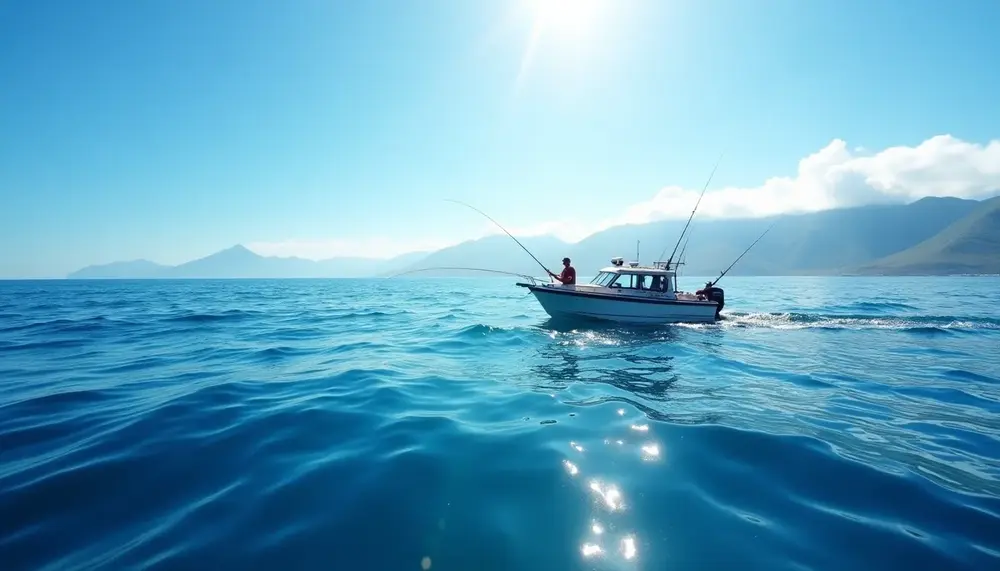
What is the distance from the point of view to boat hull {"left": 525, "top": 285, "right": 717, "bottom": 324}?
60.3 ft

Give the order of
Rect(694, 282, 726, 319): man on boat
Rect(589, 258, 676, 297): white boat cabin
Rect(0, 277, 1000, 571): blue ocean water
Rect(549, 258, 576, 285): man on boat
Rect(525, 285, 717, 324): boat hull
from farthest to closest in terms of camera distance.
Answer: Rect(694, 282, 726, 319): man on boat < Rect(589, 258, 676, 297): white boat cabin < Rect(549, 258, 576, 285): man on boat < Rect(525, 285, 717, 324): boat hull < Rect(0, 277, 1000, 571): blue ocean water

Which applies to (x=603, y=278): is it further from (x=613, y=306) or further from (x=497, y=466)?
(x=497, y=466)

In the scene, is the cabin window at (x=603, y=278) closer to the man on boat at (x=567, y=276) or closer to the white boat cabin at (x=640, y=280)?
the white boat cabin at (x=640, y=280)

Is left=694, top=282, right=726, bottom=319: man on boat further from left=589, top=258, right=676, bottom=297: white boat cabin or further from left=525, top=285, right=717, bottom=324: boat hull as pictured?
left=589, top=258, right=676, bottom=297: white boat cabin

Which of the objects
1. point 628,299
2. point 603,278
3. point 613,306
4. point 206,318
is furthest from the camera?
point 206,318

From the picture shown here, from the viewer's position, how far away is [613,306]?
18625 millimetres

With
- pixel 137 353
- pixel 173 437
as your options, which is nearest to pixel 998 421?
pixel 173 437

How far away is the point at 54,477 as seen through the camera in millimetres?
4633

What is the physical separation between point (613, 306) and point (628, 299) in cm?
78

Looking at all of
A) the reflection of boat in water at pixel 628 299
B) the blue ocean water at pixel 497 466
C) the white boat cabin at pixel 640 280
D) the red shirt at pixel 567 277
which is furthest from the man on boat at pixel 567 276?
the blue ocean water at pixel 497 466

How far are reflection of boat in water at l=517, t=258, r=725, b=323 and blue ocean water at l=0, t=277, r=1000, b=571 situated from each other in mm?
7769

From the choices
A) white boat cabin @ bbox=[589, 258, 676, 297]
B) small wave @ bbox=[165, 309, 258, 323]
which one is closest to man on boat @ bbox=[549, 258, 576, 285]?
white boat cabin @ bbox=[589, 258, 676, 297]

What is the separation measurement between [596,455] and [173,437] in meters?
6.31

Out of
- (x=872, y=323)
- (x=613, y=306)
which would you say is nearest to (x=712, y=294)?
(x=613, y=306)
